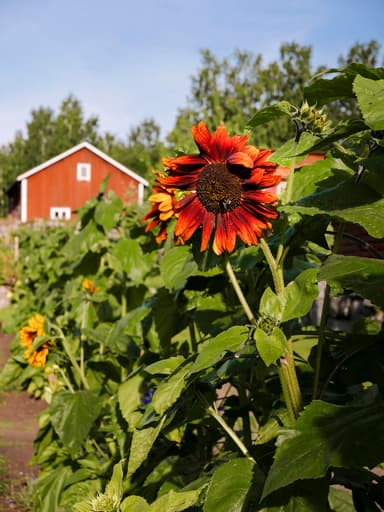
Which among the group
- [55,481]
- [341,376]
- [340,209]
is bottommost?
[55,481]

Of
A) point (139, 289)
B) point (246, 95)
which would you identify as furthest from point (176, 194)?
point (246, 95)

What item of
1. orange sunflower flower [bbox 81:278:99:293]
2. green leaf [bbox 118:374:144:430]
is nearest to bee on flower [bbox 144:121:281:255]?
green leaf [bbox 118:374:144:430]

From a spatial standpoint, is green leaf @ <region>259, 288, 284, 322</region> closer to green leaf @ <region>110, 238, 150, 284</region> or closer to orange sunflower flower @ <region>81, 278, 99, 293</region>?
green leaf @ <region>110, 238, 150, 284</region>

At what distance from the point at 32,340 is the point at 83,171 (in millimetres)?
31413

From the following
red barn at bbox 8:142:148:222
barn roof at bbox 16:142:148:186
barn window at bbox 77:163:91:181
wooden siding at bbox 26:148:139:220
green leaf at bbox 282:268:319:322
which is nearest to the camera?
green leaf at bbox 282:268:319:322

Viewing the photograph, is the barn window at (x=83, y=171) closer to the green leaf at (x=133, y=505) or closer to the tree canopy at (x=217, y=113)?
the tree canopy at (x=217, y=113)

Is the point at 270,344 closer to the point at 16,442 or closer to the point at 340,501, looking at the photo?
the point at 340,501

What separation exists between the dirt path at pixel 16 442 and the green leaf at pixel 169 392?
91.4 inches

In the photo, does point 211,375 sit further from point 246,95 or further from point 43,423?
point 246,95

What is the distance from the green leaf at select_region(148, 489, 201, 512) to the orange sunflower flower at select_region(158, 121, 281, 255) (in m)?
0.45

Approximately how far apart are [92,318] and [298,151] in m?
2.28

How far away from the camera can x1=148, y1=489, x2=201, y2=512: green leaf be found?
1.24 meters

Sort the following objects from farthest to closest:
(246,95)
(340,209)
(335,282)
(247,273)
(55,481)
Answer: (246,95)
(55,481)
(247,273)
(340,209)
(335,282)

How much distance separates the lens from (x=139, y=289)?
3309mm
